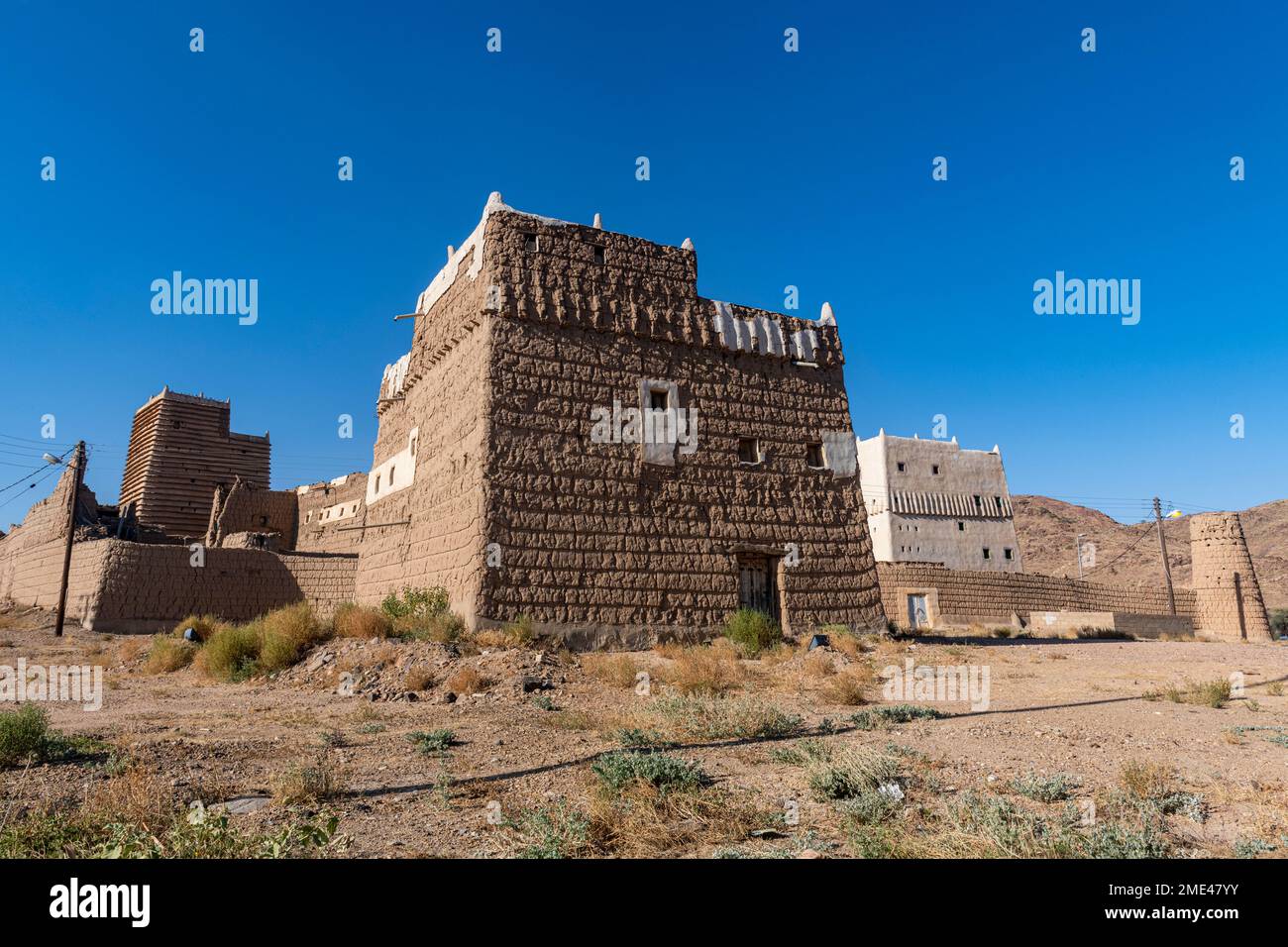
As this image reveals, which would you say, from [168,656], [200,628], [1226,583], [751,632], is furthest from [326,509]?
[1226,583]

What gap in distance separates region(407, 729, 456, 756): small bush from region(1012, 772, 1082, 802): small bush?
5106 mm

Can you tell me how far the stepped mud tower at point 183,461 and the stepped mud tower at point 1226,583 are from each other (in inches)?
1796

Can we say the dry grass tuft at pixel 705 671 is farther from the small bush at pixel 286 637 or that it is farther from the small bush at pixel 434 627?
the small bush at pixel 286 637

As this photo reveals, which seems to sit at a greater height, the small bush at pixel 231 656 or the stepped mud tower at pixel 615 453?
the stepped mud tower at pixel 615 453

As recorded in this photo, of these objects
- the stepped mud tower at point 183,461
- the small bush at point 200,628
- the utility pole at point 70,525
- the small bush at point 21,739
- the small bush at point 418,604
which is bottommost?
the small bush at point 21,739

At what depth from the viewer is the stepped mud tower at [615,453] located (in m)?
14.5

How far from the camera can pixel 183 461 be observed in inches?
1510

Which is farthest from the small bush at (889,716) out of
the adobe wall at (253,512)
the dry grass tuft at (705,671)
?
the adobe wall at (253,512)

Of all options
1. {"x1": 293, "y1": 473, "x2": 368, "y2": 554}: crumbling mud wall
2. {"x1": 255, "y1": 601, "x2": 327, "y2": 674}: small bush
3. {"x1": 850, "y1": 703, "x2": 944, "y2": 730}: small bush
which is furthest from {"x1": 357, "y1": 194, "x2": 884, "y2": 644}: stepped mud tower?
{"x1": 293, "y1": 473, "x2": 368, "y2": 554}: crumbling mud wall

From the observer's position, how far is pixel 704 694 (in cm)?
997

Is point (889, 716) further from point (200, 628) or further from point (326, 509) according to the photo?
point (326, 509)

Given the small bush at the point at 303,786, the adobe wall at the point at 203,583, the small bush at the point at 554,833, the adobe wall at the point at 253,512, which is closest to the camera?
the small bush at the point at 554,833

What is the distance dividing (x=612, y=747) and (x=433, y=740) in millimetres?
1896
